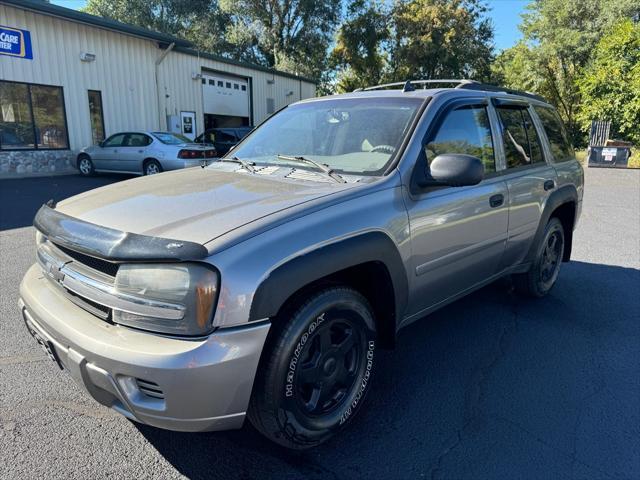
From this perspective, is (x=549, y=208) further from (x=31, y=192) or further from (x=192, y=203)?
(x=31, y=192)

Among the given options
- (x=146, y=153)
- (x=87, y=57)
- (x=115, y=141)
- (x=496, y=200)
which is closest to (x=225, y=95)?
(x=87, y=57)

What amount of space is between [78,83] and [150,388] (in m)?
16.3

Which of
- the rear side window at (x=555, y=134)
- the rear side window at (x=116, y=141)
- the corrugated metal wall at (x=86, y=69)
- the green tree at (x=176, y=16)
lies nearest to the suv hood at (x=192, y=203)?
the rear side window at (x=555, y=134)

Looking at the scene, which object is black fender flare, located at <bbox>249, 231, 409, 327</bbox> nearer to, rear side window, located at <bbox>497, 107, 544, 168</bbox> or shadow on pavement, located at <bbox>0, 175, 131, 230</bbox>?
rear side window, located at <bbox>497, 107, 544, 168</bbox>

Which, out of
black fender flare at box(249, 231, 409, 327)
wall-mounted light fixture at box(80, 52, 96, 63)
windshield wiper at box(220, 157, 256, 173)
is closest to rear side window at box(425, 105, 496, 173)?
black fender flare at box(249, 231, 409, 327)

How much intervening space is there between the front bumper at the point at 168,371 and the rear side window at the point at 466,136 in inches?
67.0

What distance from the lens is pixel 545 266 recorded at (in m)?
4.52

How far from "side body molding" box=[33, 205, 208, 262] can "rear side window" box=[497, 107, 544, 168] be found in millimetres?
2664

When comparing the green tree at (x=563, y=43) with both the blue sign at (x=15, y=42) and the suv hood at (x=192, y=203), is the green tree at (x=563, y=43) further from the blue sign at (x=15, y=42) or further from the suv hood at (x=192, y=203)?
the suv hood at (x=192, y=203)

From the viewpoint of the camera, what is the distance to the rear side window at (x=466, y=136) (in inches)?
118

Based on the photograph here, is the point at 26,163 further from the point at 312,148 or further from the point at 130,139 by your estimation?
the point at 312,148

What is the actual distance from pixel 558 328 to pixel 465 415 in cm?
172

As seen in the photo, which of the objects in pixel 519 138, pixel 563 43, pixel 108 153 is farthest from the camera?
pixel 563 43

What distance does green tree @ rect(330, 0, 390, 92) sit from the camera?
102 ft
